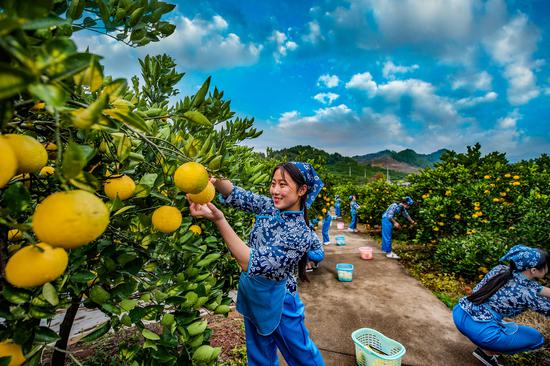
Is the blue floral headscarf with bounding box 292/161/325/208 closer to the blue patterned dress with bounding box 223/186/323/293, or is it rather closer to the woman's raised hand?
the blue patterned dress with bounding box 223/186/323/293

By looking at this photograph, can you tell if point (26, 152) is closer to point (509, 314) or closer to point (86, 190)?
point (86, 190)

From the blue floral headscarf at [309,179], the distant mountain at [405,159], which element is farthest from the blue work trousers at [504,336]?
the distant mountain at [405,159]

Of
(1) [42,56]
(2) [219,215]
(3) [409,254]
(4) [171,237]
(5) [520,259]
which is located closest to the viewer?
(1) [42,56]

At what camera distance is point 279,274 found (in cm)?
173

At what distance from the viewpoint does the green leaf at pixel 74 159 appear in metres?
0.45

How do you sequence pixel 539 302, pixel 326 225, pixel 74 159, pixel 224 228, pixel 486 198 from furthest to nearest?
pixel 326 225 < pixel 486 198 < pixel 539 302 < pixel 224 228 < pixel 74 159

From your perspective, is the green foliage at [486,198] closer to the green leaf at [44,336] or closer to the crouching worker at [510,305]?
the crouching worker at [510,305]

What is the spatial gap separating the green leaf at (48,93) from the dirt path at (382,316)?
3586mm

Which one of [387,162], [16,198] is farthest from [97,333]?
[387,162]

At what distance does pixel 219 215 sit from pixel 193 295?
455 millimetres

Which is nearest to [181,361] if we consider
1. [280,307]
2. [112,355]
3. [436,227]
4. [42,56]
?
[42,56]

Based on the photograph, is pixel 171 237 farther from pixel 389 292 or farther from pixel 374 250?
pixel 374 250

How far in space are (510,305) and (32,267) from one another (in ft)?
13.5

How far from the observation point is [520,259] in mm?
2975
